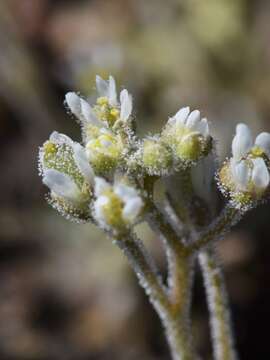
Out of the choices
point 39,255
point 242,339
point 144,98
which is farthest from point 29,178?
point 242,339

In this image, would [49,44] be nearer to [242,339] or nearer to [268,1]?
[268,1]

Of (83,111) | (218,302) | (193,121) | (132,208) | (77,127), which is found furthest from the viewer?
(77,127)

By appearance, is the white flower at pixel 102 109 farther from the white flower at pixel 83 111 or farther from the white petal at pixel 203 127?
the white petal at pixel 203 127

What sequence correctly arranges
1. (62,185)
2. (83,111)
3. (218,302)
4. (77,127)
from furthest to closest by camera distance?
1. (77,127)
2. (218,302)
3. (83,111)
4. (62,185)

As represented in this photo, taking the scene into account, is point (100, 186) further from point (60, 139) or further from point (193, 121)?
point (193, 121)

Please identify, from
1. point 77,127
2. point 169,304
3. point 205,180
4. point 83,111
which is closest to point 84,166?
point 83,111

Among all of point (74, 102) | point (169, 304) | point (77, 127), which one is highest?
point (77, 127)

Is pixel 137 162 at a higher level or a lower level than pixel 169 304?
higher

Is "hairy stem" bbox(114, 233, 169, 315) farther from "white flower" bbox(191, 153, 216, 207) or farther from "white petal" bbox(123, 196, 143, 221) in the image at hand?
"white flower" bbox(191, 153, 216, 207)
